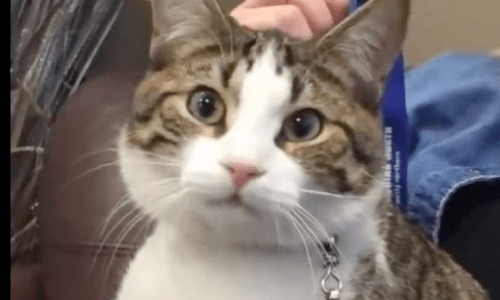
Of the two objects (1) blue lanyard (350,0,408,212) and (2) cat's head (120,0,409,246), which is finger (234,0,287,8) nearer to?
(1) blue lanyard (350,0,408,212)

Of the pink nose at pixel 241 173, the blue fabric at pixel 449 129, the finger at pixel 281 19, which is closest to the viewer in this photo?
the pink nose at pixel 241 173

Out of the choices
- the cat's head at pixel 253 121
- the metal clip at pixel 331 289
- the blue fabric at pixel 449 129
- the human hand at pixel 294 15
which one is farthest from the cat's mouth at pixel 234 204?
the blue fabric at pixel 449 129

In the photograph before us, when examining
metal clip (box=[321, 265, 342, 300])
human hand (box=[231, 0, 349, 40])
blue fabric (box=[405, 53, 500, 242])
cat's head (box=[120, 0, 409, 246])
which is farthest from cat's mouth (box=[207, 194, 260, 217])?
blue fabric (box=[405, 53, 500, 242])

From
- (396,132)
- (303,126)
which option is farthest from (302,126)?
(396,132)

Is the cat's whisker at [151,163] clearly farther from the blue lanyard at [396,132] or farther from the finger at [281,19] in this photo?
the blue lanyard at [396,132]

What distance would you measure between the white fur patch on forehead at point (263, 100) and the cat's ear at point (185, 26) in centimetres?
7

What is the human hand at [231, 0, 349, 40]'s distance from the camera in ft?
2.50

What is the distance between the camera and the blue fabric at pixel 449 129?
35.6 inches

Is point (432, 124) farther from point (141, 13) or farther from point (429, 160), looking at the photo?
point (141, 13)

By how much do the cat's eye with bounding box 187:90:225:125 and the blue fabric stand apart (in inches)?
20.4

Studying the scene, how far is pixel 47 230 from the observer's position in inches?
40.4

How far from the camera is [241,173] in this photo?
458 mm

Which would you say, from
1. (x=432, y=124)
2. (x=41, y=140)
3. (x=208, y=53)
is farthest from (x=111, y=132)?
(x=432, y=124)

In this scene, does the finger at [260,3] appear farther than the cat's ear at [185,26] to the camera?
Yes
